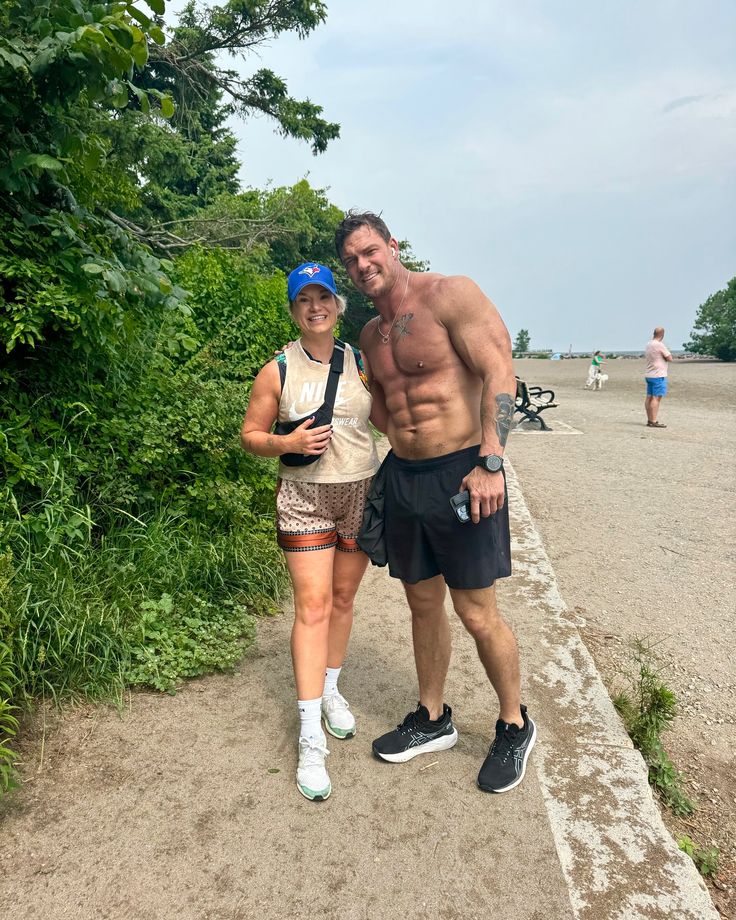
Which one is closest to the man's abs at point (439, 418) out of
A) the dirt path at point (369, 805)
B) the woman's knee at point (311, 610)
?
the woman's knee at point (311, 610)

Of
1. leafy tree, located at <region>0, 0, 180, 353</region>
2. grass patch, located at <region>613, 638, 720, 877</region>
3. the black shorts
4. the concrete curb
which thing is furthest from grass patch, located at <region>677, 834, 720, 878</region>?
leafy tree, located at <region>0, 0, 180, 353</region>

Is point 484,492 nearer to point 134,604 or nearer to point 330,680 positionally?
point 330,680

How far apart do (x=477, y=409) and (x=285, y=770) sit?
169 centimetres

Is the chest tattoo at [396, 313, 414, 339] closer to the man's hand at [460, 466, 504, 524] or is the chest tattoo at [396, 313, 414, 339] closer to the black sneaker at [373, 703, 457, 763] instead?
the man's hand at [460, 466, 504, 524]

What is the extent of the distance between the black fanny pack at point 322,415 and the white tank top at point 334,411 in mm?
19

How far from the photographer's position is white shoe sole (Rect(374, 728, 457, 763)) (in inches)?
108

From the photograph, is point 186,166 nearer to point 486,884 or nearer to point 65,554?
point 65,554

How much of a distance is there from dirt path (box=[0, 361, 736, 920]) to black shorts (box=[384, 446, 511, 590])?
0.84 m

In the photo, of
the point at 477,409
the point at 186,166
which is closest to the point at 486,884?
the point at 477,409

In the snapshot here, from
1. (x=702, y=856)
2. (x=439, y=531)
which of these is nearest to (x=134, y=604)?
(x=439, y=531)

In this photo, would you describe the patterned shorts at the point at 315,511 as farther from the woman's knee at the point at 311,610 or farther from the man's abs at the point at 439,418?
the man's abs at the point at 439,418

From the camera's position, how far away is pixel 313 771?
8.45 ft

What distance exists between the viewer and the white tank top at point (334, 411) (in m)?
2.66

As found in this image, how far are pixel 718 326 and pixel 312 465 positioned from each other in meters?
46.8
